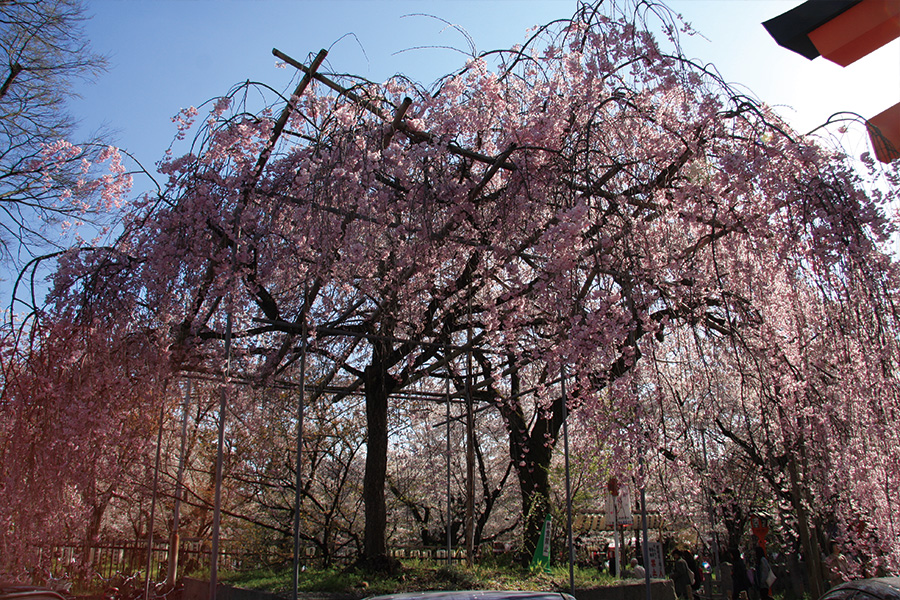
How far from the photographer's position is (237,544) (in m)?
12.9

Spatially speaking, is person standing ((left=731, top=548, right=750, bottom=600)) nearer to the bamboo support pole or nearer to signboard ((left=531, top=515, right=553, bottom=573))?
signboard ((left=531, top=515, right=553, bottom=573))

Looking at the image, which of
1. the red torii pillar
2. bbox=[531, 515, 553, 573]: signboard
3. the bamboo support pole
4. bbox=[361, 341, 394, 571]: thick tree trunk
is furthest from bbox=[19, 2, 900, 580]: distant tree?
bbox=[531, 515, 553, 573]: signboard

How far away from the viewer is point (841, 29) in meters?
2.15

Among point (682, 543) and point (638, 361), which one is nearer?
point (638, 361)

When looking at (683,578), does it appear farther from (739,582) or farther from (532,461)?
(532,461)

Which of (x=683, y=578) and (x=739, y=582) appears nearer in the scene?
(x=739, y=582)

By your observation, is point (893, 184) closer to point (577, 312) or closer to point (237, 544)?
point (577, 312)

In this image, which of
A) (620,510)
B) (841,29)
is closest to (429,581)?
(620,510)

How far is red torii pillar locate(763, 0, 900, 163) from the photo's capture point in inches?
82.8

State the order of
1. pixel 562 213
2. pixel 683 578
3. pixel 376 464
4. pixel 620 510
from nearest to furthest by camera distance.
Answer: pixel 562 213
pixel 376 464
pixel 620 510
pixel 683 578

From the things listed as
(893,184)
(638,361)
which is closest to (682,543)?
(638,361)

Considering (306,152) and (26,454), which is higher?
(306,152)

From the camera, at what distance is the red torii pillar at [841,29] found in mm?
2104

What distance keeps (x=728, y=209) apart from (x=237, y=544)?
12326 millimetres
